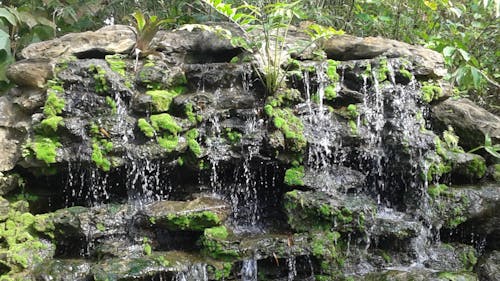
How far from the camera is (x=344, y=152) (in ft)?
16.1

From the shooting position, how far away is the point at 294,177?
4.54m

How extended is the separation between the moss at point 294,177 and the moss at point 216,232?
87 cm

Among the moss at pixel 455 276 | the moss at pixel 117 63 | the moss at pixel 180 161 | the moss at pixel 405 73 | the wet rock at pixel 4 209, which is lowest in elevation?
the moss at pixel 455 276

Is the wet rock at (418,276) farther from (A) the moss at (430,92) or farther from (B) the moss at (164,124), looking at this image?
(B) the moss at (164,124)

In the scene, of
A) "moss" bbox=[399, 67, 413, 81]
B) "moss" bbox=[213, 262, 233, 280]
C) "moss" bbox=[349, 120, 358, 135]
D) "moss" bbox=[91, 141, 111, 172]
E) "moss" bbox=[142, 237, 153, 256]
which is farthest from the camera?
"moss" bbox=[399, 67, 413, 81]

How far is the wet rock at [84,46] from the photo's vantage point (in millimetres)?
5129

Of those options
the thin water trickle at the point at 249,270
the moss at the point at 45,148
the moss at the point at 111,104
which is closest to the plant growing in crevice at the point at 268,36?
the moss at the point at 111,104

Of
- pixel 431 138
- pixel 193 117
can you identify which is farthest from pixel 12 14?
pixel 431 138

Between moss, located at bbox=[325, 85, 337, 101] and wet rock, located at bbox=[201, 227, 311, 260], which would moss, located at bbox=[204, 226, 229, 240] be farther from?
moss, located at bbox=[325, 85, 337, 101]

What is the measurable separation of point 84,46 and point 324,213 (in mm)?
3457

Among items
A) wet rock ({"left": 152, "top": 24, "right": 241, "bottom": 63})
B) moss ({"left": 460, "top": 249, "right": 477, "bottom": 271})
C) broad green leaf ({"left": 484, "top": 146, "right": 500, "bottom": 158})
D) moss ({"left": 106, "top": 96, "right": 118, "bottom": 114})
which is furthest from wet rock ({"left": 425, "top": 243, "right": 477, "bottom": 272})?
moss ({"left": 106, "top": 96, "right": 118, "bottom": 114})

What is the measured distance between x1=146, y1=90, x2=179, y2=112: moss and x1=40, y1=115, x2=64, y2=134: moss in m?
0.96

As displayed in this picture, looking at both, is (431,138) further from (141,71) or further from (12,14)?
(12,14)

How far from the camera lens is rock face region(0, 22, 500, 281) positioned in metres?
4.01
